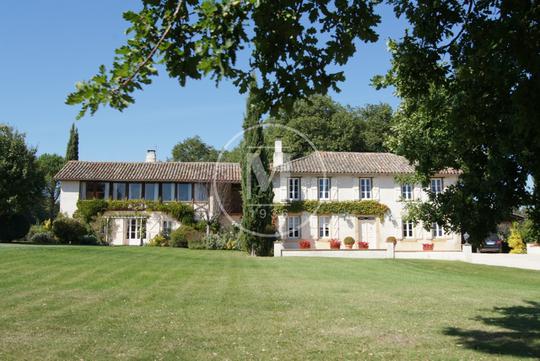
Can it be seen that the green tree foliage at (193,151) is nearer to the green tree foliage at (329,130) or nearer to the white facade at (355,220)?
the green tree foliage at (329,130)

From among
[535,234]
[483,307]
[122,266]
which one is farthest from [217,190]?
[535,234]

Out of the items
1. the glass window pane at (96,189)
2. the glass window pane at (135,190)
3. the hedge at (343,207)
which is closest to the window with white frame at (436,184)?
the hedge at (343,207)

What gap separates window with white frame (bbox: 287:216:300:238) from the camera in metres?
36.6

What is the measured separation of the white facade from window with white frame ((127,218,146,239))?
32.6ft

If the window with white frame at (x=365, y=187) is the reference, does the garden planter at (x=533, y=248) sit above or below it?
below

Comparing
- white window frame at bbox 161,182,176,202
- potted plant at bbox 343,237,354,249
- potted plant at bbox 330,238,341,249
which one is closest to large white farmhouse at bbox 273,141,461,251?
potted plant at bbox 343,237,354,249

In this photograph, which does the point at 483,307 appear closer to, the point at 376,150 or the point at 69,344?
the point at 69,344

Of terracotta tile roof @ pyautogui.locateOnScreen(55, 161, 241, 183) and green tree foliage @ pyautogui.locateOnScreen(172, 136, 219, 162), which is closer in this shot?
terracotta tile roof @ pyautogui.locateOnScreen(55, 161, 241, 183)

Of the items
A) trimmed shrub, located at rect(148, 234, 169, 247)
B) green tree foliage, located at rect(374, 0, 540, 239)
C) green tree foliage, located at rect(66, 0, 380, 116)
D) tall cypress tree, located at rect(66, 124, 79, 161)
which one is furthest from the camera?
tall cypress tree, located at rect(66, 124, 79, 161)

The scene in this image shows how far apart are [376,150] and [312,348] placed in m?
48.5

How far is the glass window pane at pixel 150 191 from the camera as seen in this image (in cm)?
3772

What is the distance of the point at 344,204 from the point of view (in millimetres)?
37000

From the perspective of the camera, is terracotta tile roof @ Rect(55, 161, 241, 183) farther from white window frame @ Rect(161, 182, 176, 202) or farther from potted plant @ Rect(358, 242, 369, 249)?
potted plant @ Rect(358, 242, 369, 249)

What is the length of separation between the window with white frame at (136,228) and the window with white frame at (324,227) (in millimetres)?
12995
